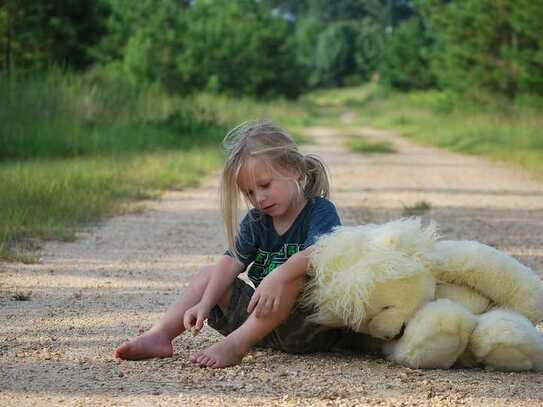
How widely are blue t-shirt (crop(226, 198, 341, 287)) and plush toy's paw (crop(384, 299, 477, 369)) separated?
0.52 metres

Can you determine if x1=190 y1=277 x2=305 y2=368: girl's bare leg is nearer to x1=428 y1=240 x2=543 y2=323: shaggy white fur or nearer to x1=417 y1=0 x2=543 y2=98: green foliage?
x1=428 y1=240 x2=543 y2=323: shaggy white fur

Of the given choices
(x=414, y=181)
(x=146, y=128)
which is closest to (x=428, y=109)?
(x=146, y=128)

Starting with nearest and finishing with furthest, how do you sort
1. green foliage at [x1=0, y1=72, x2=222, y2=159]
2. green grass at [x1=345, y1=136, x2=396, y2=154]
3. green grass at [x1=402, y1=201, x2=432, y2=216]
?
green grass at [x1=402, y1=201, x2=432, y2=216], green foliage at [x1=0, y1=72, x2=222, y2=159], green grass at [x1=345, y1=136, x2=396, y2=154]

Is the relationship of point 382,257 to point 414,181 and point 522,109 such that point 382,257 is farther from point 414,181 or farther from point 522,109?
point 522,109

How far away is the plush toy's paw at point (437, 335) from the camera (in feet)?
10.5

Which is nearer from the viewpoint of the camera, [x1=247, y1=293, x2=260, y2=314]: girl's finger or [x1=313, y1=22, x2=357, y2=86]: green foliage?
[x1=247, y1=293, x2=260, y2=314]: girl's finger

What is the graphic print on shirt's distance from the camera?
11.8 ft

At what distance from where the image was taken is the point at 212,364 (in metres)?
3.26

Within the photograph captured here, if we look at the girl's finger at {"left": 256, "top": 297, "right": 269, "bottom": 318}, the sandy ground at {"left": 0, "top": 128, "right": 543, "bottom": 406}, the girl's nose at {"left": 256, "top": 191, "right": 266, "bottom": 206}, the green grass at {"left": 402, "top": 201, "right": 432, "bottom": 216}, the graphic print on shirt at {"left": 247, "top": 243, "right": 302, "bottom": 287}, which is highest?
the girl's nose at {"left": 256, "top": 191, "right": 266, "bottom": 206}

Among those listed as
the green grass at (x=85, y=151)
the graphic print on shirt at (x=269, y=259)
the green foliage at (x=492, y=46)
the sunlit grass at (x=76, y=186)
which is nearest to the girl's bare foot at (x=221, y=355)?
the graphic print on shirt at (x=269, y=259)

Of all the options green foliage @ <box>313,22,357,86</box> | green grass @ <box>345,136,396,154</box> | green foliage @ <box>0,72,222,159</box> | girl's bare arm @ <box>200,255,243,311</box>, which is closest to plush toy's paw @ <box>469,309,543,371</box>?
girl's bare arm @ <box>200,255,243,311</box>

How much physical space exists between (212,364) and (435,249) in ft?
3.08

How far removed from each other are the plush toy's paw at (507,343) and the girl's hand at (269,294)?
70 centimetres

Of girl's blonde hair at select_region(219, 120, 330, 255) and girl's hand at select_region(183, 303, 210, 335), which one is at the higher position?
girl's blonde hair at select_region(219, 120, 330, 255)
